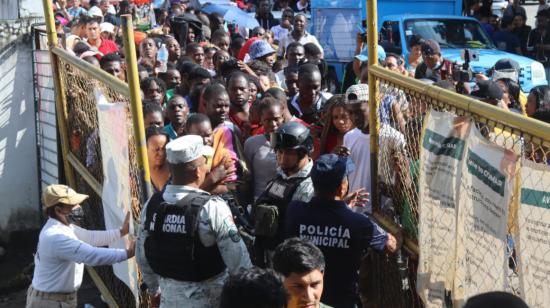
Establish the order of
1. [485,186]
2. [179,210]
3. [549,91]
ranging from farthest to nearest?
1. [549,91]
2. [179,210]
3. [485,186]

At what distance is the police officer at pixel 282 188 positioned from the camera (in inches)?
179

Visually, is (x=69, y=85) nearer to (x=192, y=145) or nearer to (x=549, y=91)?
(x=192, y=145)

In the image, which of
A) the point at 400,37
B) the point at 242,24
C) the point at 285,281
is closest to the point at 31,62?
the point at 285,281

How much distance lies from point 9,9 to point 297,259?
18.4ft

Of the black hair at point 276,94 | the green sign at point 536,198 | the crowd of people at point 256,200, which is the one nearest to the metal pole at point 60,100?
the crowd of people at point 256,200

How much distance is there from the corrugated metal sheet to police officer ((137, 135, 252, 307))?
4.64 m

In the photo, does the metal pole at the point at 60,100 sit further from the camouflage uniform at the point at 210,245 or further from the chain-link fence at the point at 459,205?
the chain-link fence at the point at 459,205

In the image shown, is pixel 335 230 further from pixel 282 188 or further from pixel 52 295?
pixel 52 295

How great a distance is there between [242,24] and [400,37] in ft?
17.5

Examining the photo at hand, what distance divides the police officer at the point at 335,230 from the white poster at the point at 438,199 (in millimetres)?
308

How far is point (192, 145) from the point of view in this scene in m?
4.21

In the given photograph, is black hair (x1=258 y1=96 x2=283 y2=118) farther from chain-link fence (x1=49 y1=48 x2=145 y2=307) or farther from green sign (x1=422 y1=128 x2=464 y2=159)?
green sign (x1=422 y1=128 x2=464 y2=159)

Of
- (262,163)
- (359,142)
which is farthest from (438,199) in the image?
(262,163)

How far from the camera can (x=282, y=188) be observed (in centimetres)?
469
